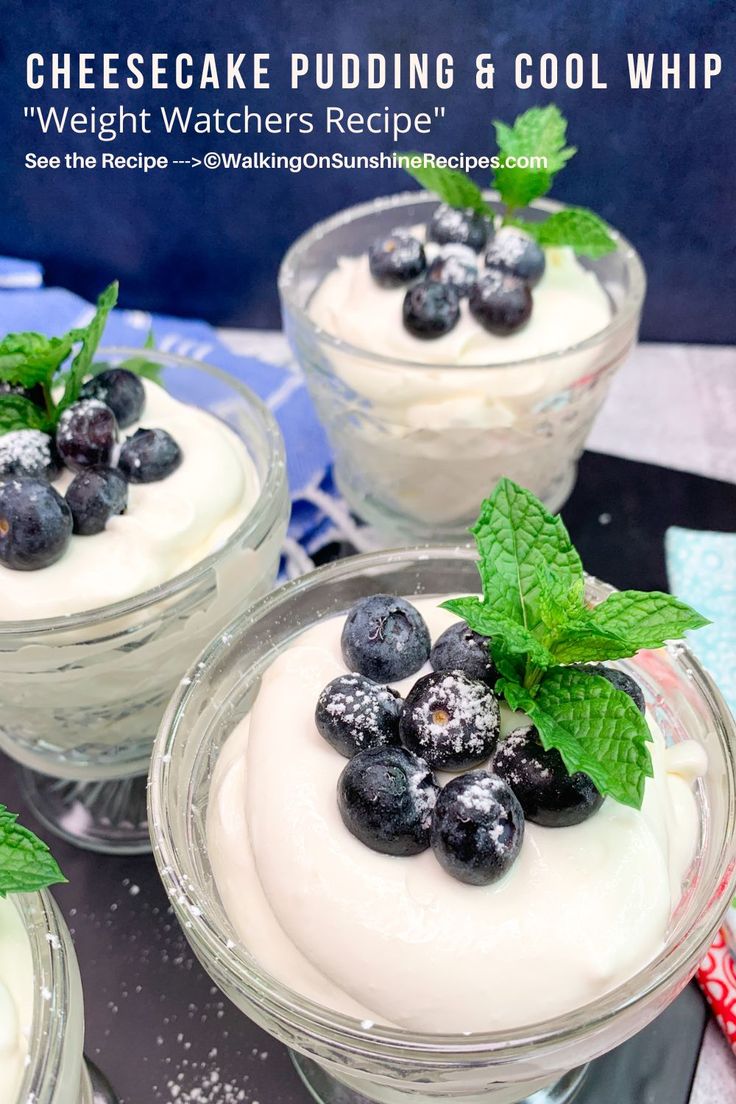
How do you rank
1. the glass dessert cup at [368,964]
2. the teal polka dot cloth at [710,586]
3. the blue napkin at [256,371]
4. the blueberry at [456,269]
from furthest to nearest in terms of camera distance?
the blue napkin at [256,371] < the blueberry at [456,269] < the teal polka dot cloth at [710,586] < the glass dessert cup at [368,964]

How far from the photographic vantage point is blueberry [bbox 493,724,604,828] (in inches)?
40.9

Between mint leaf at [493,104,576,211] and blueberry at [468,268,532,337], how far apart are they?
0.86ft

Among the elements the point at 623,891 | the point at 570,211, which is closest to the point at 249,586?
the point at 623,891

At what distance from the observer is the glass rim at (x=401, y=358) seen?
5.58 ft

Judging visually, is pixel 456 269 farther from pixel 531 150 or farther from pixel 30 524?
pixel 30 524

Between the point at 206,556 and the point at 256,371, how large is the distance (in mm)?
872

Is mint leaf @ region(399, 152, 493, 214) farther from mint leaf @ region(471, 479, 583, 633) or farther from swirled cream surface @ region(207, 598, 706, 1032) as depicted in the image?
swirled cream surface @ region(207, 598, 706, 1032)

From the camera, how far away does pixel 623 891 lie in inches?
40.4

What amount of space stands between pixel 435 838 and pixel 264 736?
0.24 m

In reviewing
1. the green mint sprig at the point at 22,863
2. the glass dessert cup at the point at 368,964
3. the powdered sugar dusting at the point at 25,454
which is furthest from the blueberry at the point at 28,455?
the green mint sprig at the point at 22,863

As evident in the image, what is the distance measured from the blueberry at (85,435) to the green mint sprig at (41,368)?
6 centimetres

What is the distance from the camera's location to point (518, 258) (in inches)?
71.7

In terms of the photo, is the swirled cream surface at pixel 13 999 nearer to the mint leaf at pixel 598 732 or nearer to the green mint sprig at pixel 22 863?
the green mint sprig at pixel 22 863

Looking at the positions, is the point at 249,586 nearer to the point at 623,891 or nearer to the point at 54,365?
the point at 54,365
